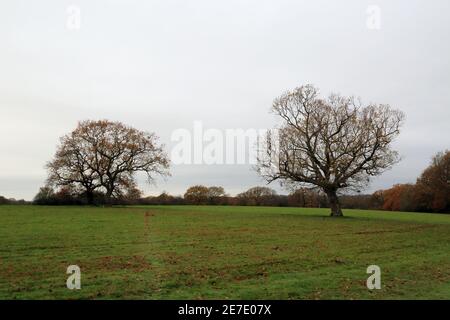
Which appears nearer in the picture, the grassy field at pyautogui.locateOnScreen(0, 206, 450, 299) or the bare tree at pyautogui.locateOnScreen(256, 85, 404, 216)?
the grassy field at pyautogui.locateOnScreen(0, 206, 450, 299)

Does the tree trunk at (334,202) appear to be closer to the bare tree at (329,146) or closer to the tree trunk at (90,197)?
the bare tree at (329,146)

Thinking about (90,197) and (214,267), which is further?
(90,197)

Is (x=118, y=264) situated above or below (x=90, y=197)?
below

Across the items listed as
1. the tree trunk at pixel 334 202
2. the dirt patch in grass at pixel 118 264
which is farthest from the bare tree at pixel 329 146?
the dirt patch in grass at pixel 118 264

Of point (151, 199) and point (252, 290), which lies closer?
point (252, 290)

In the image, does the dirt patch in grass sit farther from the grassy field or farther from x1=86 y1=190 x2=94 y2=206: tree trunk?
x1=86 y1=190 x2=94 y2=206: tree trunk

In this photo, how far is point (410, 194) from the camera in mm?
106062

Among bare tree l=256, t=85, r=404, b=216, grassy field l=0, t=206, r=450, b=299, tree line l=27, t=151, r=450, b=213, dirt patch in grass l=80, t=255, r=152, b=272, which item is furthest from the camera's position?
tree line l=27, t=151, r=450, b=213

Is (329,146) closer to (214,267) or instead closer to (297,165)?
(297,165)

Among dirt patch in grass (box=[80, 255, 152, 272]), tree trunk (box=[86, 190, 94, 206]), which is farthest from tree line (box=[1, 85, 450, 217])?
dirt patch in grass (box=[80, 255, 152, 272])

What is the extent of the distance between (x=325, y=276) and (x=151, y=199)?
11096 centimetres

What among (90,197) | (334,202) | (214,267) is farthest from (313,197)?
(214,267)
